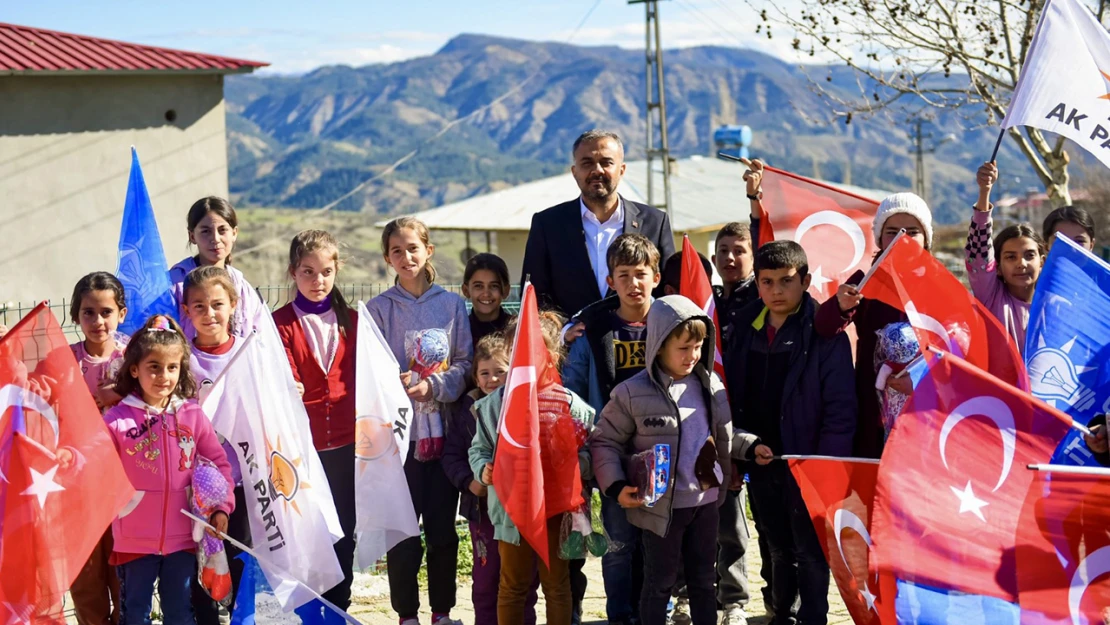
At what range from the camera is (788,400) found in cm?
512

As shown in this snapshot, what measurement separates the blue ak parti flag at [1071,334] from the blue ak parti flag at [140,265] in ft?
12.4

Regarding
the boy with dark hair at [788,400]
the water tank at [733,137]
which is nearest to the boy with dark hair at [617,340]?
the boy with dark hair at [788,400]

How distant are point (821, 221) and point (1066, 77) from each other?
1496 millimetres

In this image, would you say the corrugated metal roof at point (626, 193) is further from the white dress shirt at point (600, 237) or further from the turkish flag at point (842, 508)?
the turkish flag at point (842, 508)

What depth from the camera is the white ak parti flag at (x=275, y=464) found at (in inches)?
197

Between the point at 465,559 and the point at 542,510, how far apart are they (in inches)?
103

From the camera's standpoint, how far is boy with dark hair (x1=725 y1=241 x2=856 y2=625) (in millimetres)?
5094

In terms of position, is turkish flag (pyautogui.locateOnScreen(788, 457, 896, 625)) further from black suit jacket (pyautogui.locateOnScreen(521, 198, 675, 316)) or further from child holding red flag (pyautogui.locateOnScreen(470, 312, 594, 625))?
black suit jacket (pyautogui.locateOnScreen(521, 198, 675, 316))

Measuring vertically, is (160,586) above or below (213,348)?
below

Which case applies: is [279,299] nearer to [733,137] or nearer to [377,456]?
[377,456]

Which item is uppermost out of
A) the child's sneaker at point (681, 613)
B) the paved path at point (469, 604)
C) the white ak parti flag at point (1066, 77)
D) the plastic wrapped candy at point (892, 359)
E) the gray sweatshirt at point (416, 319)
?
the white ak parti flag at point (1066, 77)

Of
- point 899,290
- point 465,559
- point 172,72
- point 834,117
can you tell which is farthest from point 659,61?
point 899,290

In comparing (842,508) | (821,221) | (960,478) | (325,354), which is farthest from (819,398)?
(325,354)

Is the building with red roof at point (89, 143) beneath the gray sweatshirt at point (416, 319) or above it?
above
